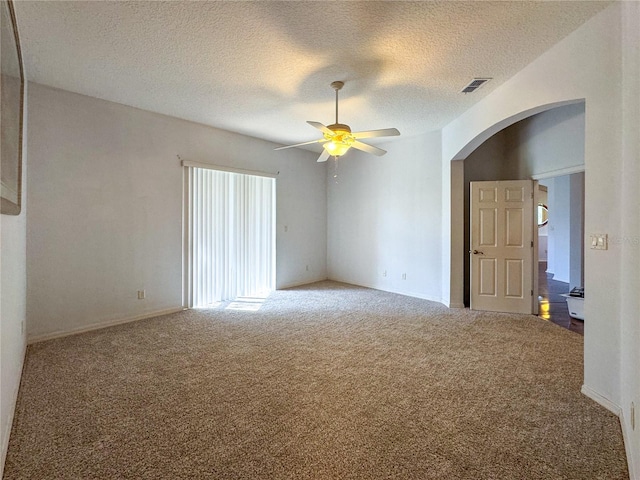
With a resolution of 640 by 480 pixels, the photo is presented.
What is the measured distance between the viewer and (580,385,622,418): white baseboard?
2178 mm

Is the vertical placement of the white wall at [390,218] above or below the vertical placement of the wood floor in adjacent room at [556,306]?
above

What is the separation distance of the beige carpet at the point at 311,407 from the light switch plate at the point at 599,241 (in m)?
1.11

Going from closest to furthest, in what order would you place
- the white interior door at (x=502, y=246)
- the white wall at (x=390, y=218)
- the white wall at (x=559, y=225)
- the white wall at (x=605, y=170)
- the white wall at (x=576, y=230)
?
the white wall at (x=605, y=170), the white interior door at (x=502, y=246), the white wall at (x=390, y=218), the white wall at (x=576, y=230), the white wall at (x=559, y=225)

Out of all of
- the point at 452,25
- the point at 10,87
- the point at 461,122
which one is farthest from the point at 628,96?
the point at 10,87

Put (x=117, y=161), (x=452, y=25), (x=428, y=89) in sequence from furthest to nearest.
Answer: (x=117, y=161) → (x=428, y=89) → (x=452, y=25)

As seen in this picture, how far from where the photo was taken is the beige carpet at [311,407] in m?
1.74

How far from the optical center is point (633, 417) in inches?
69.1

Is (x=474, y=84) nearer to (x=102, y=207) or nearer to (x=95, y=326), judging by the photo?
(x=102, y=207)

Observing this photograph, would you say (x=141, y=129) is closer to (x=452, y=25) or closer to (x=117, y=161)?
(x=117, y=161)

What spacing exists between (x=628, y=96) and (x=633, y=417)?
1828 mm

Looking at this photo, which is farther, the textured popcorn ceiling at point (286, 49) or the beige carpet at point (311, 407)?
the textured popcorn ceiling at point (286, 49)

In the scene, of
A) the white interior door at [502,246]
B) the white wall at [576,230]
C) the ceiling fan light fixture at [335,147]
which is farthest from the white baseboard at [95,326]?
the white wall at [576,230]

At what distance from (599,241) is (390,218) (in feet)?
13.1

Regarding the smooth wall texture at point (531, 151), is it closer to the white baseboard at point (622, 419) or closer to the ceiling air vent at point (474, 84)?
the ceiling air vent at point (474, 84)
